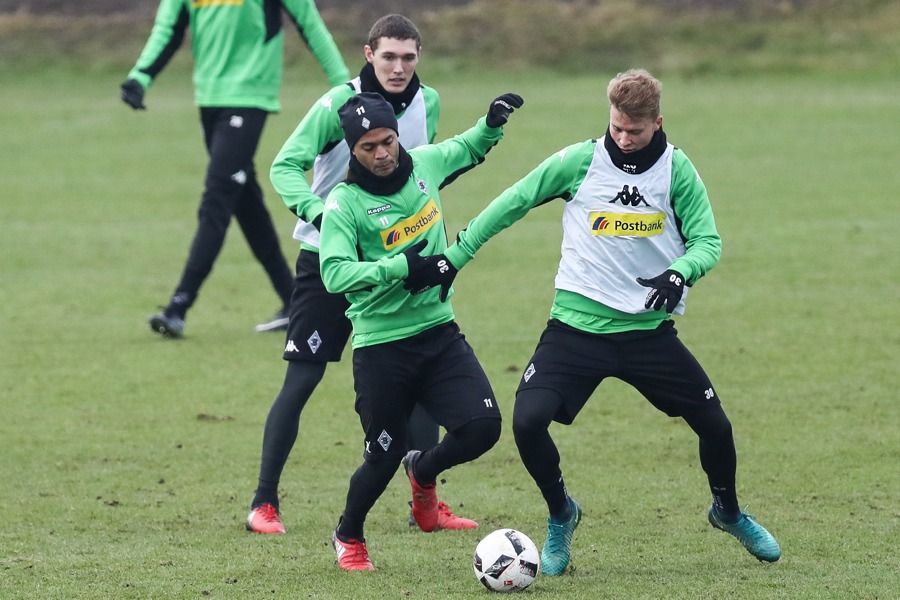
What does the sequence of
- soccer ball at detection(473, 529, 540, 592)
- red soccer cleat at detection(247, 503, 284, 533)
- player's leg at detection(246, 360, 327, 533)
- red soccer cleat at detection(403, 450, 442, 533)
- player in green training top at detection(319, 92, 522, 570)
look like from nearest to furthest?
1. soccer ball at detection(473, 529, 540, 592)
2. player in green training top at detection(319, 92, 522, 570)
3. red soccer cleat at detection(403, 450, 442, 533)
4. red soccer cleat at detection(247, 503, 284, 533)
5. player's leg at detection(246, 360, 327, 533)

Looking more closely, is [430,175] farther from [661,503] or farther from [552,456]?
[661,503]

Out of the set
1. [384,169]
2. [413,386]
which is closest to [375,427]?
[413,386]

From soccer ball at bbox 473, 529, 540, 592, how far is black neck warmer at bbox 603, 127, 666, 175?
64.8 inches

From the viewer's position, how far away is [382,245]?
244 inches

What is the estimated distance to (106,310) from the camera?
492 inches

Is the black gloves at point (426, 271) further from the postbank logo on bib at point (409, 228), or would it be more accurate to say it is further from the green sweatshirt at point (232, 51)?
the green sweatshirt at point (232, 51)

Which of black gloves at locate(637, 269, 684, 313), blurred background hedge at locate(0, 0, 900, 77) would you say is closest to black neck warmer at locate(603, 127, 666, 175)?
black gloves at locate(637, 269, 684, 313)

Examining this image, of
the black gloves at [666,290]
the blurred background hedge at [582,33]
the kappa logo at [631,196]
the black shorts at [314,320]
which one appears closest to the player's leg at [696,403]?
the black gloves at [666,290]

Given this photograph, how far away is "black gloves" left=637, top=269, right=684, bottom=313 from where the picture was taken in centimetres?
584

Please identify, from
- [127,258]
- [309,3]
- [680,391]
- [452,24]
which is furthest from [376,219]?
[452,24]

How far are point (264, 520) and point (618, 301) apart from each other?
2036 millimetres

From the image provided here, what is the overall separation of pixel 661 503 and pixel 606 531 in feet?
1.91

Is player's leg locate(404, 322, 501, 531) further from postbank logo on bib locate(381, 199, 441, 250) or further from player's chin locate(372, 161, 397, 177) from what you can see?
player's chin locate(372, 161, 397, 177)

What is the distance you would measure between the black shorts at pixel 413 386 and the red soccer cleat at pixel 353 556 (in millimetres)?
383
